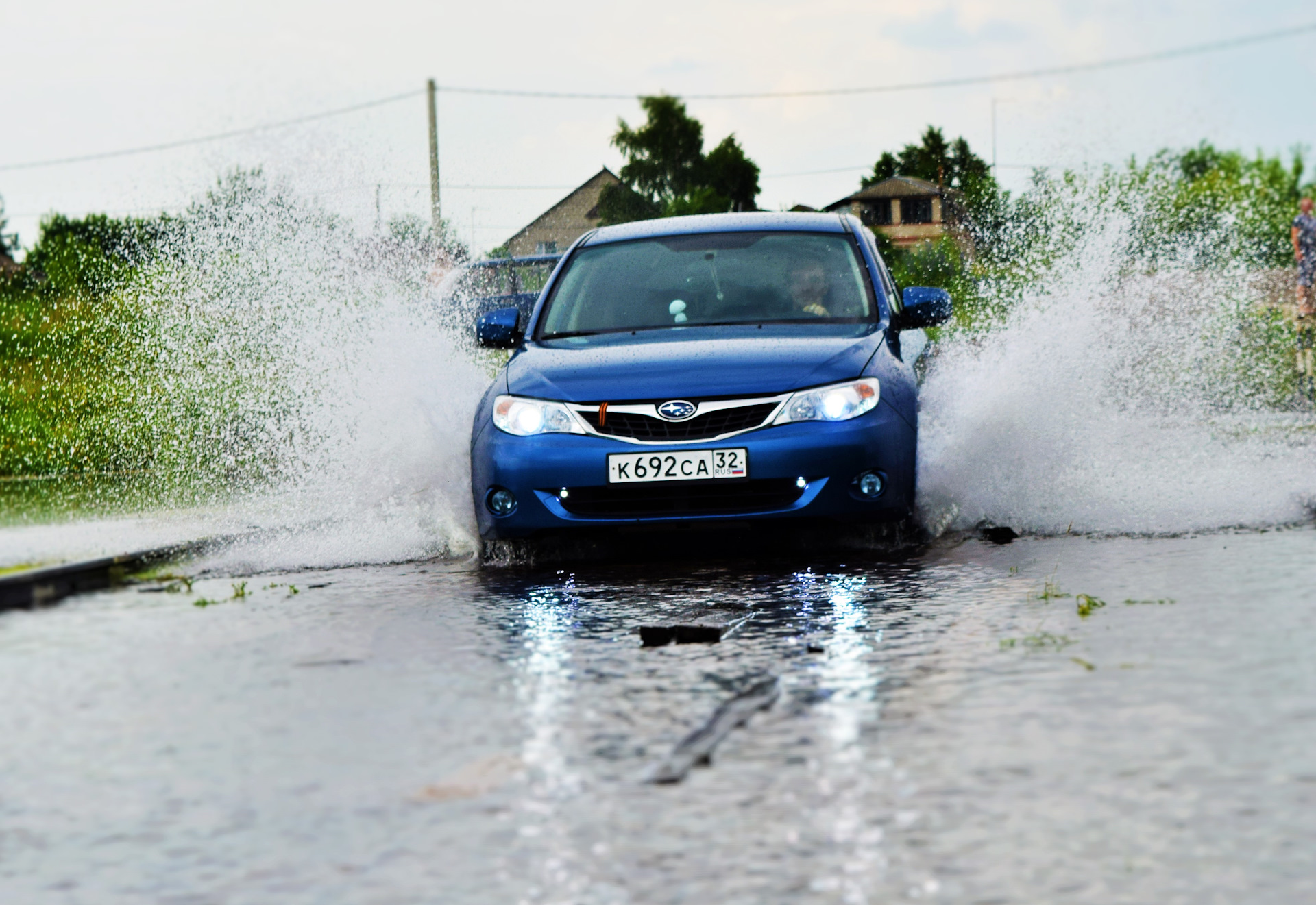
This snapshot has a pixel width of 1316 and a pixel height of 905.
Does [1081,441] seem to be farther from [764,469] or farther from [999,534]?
[764,469]

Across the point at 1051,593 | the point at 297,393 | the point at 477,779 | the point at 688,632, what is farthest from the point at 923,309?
the point at 297,393

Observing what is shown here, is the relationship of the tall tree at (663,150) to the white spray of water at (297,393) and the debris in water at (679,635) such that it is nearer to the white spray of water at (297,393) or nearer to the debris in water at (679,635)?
the white spray of water at (297,393)

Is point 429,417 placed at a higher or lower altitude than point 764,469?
higher

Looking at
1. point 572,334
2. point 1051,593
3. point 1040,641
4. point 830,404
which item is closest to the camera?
point 1040,641

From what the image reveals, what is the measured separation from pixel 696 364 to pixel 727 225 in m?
1.88

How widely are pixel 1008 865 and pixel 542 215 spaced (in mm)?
111274

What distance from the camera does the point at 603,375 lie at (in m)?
8.77

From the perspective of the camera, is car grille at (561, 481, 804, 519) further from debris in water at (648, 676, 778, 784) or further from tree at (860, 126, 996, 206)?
tree at (860, 126, 996, 206)

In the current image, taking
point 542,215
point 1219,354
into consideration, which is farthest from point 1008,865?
point 542,215

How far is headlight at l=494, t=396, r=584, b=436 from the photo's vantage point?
8.66 meters

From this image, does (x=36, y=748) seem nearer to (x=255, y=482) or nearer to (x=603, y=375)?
(x=603, y=375)

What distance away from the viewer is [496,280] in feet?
63.0

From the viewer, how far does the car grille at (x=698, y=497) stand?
8500 mm

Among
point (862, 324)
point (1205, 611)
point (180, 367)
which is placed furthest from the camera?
point (180, 367)
